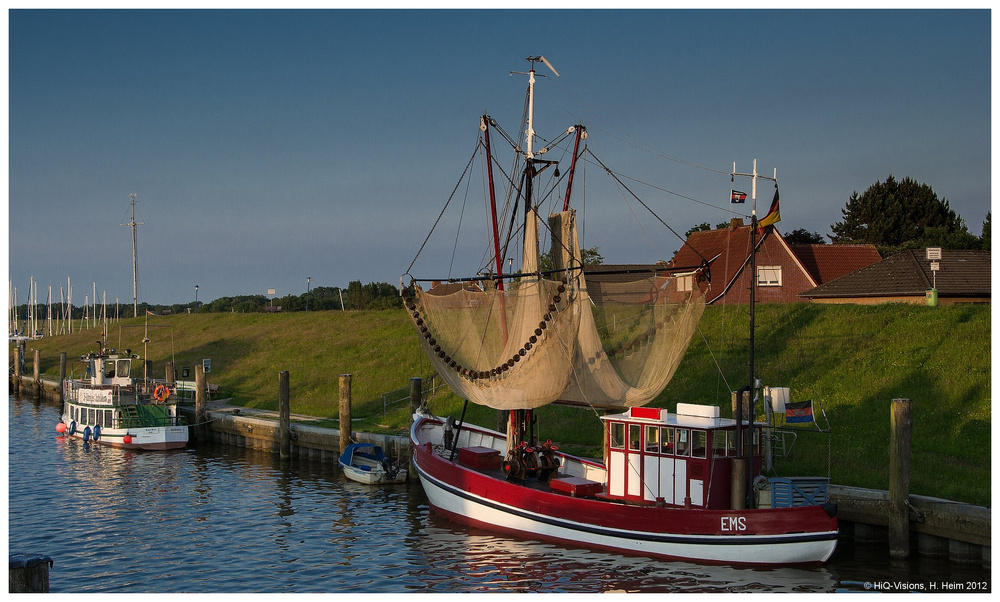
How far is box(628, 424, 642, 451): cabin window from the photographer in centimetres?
2278

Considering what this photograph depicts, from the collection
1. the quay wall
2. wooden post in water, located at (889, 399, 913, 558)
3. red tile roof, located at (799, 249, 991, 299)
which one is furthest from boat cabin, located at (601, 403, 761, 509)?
red tile roof, located at (799, 249, 991, 299)

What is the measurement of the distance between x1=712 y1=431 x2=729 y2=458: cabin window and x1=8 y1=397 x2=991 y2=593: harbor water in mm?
2895

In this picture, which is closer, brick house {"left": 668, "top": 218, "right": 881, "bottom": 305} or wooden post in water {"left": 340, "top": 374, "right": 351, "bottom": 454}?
wooden post in water {"left": 340, "top": 374, "right": 351, "bottom": 454}

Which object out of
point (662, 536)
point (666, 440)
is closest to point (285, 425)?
point (666, 440)

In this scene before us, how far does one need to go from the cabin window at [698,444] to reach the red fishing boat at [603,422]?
0.03 metres

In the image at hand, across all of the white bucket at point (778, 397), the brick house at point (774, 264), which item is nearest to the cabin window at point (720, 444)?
the white bucket at point (778, 397)

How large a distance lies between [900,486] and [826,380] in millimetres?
14287

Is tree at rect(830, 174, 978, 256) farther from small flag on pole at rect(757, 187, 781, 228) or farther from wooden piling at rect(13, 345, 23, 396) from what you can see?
wooden piling at rect(13, 345, 23, 396)

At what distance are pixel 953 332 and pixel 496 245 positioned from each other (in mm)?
20841

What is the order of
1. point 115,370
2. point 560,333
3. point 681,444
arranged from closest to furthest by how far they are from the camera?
point 681,444 → point 560,333 → point 115,370

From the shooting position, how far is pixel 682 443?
2209 cm

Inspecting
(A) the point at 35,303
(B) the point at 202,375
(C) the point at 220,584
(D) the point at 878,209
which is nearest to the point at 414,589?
(C) the point at 220,584

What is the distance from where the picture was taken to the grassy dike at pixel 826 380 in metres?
26.0

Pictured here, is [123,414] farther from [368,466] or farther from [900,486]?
[900,486]
